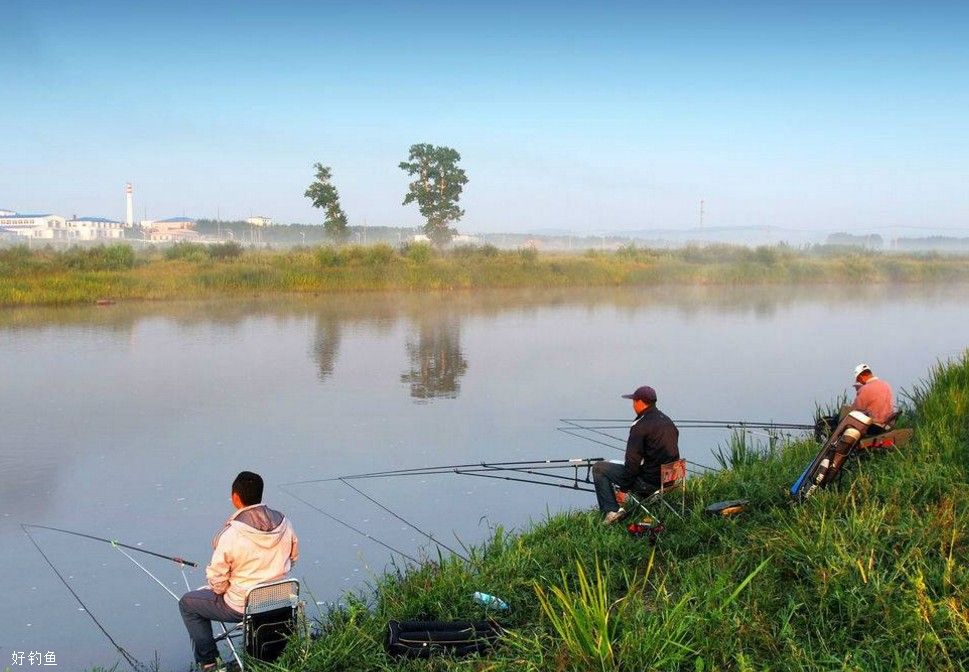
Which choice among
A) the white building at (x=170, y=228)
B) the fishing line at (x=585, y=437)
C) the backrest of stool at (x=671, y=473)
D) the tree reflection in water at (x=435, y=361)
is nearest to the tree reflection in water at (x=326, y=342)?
the tree reflection in water at (x=435, y=361)

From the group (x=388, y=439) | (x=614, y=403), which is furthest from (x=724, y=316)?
(x=388, y=439)

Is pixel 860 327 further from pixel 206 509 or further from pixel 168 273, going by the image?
pixel 168 273

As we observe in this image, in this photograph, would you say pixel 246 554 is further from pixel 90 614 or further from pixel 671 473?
pixel 671 473

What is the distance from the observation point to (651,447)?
239 inches

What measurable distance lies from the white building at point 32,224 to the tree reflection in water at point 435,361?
71.9m

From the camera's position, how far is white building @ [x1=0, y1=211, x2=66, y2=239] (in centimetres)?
8742

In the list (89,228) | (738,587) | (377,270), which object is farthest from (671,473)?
(89,228)

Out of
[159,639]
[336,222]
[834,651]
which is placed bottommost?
[159,639]

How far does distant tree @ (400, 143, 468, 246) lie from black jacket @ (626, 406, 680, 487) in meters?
42.7

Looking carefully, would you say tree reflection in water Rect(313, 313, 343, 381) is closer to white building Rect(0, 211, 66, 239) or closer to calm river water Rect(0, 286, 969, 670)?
calm river water Rect(0, 286, 969, 670)

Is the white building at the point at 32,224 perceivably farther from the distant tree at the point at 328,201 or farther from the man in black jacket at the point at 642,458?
the man in black jacket at the point at 642,458

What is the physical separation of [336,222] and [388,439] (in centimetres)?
3611

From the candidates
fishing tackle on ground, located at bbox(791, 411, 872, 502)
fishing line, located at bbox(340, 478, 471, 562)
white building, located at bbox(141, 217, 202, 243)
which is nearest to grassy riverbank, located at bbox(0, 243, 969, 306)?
fishing line, located at bbox(340, 478, 471, 562)

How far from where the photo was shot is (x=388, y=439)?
1008cm
